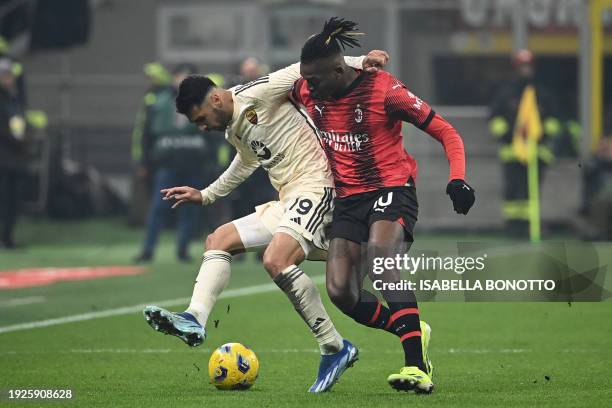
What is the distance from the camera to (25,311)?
1298cm

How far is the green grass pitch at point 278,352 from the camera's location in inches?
313

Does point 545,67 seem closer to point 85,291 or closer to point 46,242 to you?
point 46,242

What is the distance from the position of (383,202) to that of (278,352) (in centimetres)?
246

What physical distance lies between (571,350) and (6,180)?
1072 centimetres

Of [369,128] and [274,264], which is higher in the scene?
[369,128]

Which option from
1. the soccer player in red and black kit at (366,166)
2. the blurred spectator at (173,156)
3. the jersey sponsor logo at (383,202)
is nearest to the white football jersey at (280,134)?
the soccer player in red and black kit at (366,166)

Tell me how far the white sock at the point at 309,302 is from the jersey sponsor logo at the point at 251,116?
0.89 metres

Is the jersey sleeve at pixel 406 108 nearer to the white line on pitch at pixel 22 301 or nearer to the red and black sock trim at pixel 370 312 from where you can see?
the red and black sock trim at pixel 370 312

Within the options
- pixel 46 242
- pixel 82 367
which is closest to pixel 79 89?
pixel 46 242

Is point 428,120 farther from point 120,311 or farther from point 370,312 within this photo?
point 120,311

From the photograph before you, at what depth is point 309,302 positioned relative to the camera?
830cm

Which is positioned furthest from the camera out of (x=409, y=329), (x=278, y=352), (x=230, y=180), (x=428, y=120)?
(x=278, y=352)

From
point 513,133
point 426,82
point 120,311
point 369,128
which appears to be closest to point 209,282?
point 369,128

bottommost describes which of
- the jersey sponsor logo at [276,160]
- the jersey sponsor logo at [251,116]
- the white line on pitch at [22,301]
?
the white line on pitch at [22,301]
